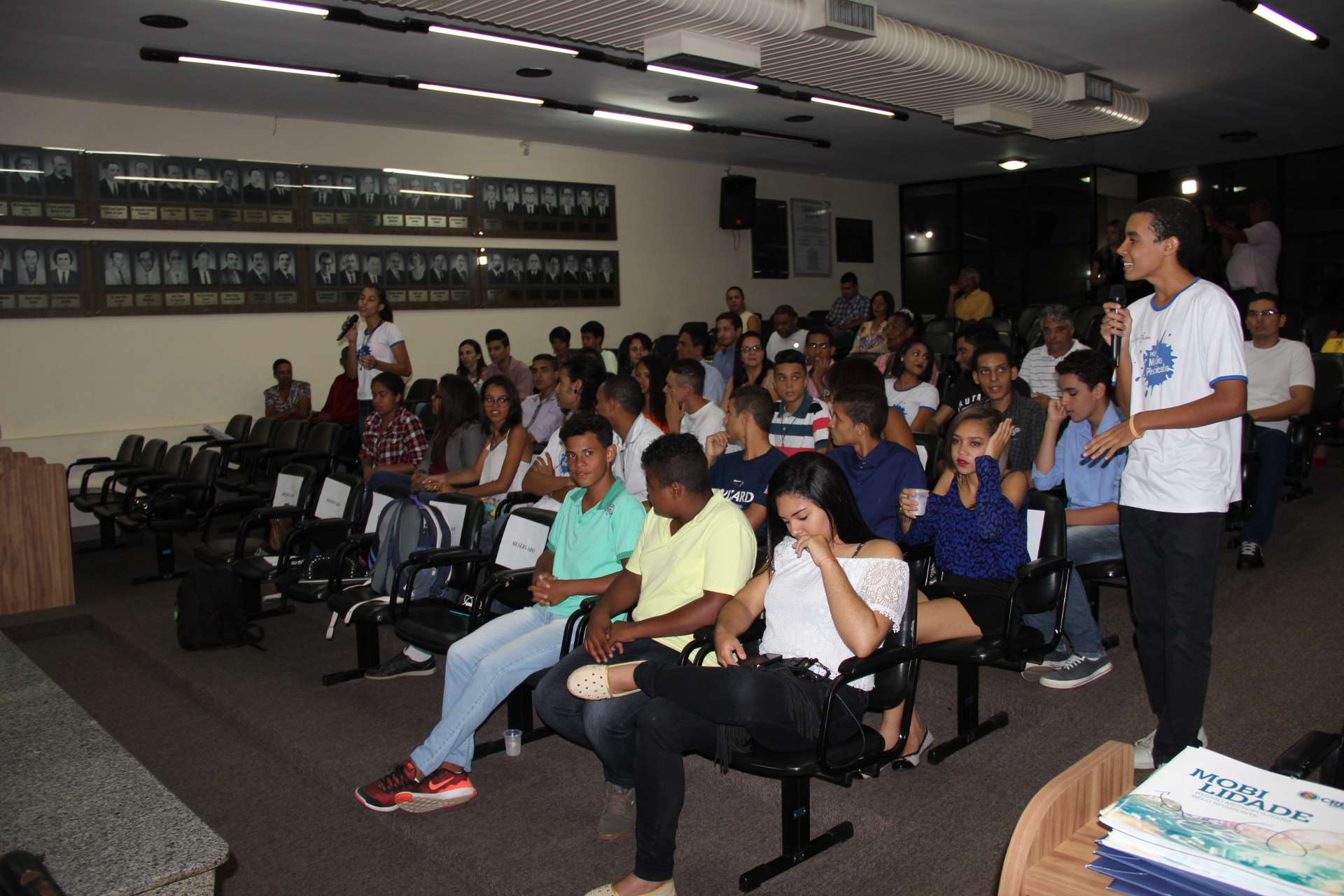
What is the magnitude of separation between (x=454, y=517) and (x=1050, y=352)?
376cm

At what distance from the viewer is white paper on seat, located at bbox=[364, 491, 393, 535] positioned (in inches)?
188

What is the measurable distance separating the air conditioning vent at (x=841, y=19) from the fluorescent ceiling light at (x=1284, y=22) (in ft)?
8.14

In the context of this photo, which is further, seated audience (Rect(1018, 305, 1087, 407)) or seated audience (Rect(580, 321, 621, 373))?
seated audience (Rect(580, 321, 621, 373))

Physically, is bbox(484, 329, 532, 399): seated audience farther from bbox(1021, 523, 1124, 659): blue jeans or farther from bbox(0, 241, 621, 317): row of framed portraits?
bbox(1021, 523, 1124, 659): blue jeans

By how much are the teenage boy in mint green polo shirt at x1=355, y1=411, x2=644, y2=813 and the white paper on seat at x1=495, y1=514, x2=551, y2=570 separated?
0.81 ft

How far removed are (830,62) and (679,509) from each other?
454 cm

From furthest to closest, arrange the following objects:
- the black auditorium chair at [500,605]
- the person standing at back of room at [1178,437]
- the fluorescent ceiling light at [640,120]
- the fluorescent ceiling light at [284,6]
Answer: the fluorescent ceiling light at [640,120]
the fluorescent ceiling light at [284,6]
the black auditorium chair at [500,605]
the person standing at back of room at [1178,437]

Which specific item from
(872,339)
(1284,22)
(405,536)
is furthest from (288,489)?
(1284,22)

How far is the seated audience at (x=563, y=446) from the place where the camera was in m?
4.55

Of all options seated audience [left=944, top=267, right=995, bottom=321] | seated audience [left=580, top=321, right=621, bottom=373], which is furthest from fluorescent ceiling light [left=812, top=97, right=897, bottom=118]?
seated audience [left=944, top=267, right=995, bottom=321]

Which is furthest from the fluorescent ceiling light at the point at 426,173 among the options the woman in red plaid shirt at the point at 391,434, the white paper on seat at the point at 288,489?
the white paper on seat at the point at 288,489

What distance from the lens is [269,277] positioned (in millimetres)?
8711

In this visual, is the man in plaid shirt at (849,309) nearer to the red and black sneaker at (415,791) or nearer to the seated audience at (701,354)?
the seated audience at (701,354)

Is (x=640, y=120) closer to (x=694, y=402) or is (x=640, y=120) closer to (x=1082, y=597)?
(x=694, y=402)
